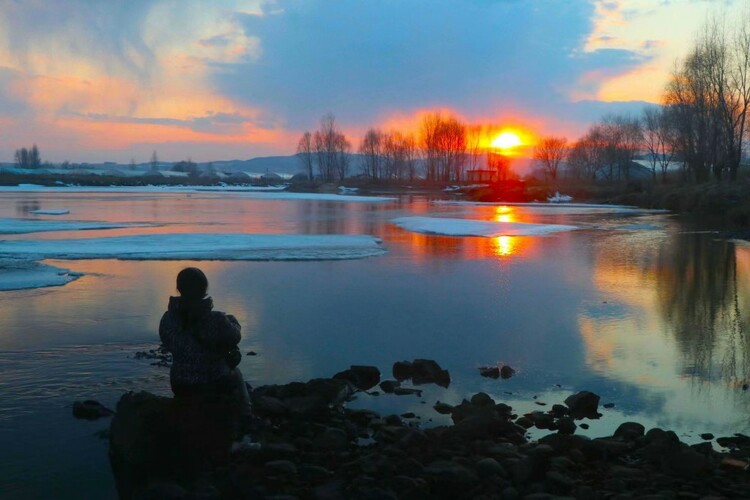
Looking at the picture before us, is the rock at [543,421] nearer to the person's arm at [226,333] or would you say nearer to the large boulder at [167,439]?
the large boulder at [167,439]

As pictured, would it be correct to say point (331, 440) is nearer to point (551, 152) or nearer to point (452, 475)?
point (452, 475)

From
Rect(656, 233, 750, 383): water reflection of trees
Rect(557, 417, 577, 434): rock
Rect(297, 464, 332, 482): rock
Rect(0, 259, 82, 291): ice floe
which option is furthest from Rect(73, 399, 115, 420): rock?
→ Rect(0, 259, 82, 291): ice floe

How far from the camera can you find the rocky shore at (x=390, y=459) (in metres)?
4.37

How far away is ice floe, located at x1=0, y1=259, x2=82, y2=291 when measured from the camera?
40.1 ft

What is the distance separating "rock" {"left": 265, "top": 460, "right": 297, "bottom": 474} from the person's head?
1.33 meters

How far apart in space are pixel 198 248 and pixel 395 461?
48.1ft

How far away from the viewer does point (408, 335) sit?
9.04 m

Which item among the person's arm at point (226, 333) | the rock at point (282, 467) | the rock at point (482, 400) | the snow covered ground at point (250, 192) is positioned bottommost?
the rock at point (282, 467)

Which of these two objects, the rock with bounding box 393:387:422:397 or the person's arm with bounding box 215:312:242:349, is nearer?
the person's arm with bounding box 215:312:242:349

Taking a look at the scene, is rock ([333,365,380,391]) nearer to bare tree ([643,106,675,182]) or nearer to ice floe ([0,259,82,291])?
ice floe ([0,259,82,291])

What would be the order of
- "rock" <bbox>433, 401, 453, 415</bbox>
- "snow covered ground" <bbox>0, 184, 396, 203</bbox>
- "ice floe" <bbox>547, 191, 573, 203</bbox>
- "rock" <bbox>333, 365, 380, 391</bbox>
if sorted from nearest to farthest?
"rock" <bbox>433, 401, 453, 415</bbox>, "rock" <bbox>333, 365, 380, 391</bbox>, "snow covered ground" <bbox>0, 184, 396, 203</bbox>, "ice floe" <bbox>547, 191, 573, 203</bbox>

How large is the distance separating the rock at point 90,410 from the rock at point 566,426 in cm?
406

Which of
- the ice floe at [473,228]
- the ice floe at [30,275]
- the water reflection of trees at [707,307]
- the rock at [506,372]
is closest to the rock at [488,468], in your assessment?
the rock at [506,372]

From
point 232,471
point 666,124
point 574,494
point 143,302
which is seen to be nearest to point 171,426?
point 232,471
